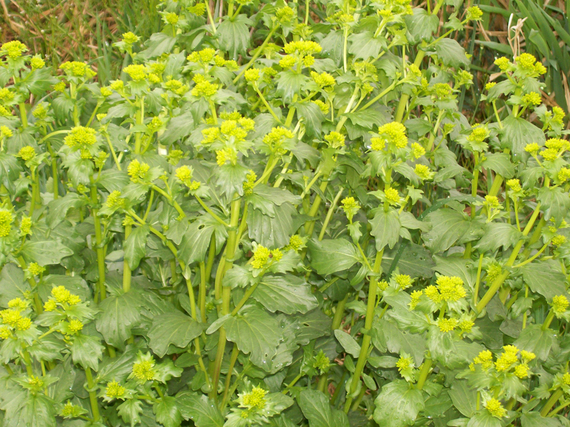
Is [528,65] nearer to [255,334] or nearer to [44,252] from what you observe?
[255,334]

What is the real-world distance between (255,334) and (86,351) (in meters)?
0.58

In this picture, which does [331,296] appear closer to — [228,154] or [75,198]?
[228,154]

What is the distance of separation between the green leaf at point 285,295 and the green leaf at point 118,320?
0.46m

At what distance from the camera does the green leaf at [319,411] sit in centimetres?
210

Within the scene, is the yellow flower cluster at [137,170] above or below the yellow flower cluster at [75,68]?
below

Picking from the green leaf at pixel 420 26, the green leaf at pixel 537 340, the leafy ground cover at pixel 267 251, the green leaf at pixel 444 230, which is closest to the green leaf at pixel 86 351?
the leafy ground cover at pixel 267 251

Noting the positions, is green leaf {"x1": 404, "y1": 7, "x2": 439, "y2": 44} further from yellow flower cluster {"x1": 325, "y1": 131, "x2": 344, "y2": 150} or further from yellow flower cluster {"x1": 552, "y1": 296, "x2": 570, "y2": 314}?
yellow flower cluster {"x1": 552, "y1": 296, "x2": 570, "y2": 314}

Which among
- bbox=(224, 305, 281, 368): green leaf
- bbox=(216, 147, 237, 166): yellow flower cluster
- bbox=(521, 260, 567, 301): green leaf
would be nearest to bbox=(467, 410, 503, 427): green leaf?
bbox=(521, 260, 567, 301): green leaf

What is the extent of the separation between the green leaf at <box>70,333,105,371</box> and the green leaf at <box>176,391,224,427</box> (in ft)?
1.29

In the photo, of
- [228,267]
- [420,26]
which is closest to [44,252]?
[228,267]

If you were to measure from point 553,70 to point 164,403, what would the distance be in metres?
3.25

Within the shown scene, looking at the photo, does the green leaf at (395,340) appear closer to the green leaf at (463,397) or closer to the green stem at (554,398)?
the green leaf at (463,397)

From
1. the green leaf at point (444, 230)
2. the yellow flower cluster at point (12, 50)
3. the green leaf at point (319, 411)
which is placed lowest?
the green leaf at point (319, 411)

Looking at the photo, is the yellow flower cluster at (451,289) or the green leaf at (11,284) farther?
the green leaf at (11,284)
